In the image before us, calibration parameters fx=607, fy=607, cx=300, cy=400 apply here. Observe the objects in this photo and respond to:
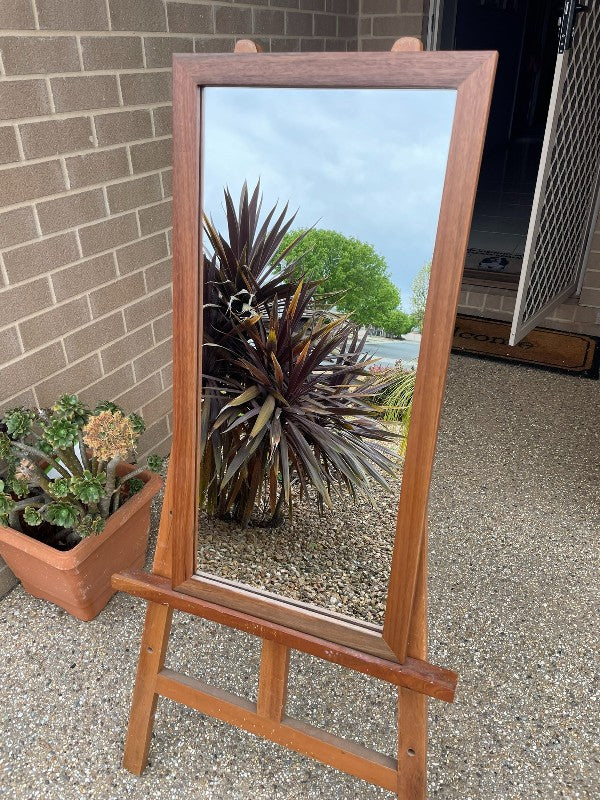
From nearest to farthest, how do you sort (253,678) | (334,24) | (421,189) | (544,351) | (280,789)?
(421,189)
(280,789)
(253,678)
(334,24)
(544,351)

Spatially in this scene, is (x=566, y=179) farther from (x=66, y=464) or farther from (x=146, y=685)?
(x=146, y=685)

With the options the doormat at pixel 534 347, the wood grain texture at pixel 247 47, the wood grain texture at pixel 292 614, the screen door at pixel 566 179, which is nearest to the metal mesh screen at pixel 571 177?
the screen door at pixel 566 179

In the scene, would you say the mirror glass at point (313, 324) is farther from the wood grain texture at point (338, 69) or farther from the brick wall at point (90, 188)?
the brick wall at point (90, 188)

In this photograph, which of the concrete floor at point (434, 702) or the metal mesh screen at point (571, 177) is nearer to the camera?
the concrete floor at point (434, 702)

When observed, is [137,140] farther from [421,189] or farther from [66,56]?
[421,189]

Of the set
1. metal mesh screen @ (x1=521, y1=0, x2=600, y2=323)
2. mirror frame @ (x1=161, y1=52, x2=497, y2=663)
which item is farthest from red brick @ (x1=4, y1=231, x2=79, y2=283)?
metal mesh screen @ (x1=521, y1=0, x2=600, y2=323)

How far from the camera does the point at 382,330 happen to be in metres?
0.94

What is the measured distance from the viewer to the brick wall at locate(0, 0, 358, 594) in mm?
1501

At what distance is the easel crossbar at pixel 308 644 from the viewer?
950 mm

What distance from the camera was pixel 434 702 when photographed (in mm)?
1500

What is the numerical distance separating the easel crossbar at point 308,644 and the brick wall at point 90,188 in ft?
2.54

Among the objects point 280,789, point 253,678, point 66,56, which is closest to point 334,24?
point 66,56

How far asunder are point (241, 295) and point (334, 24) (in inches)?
86.8

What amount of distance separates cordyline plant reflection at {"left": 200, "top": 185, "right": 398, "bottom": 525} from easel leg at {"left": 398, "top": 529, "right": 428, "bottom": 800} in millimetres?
190
